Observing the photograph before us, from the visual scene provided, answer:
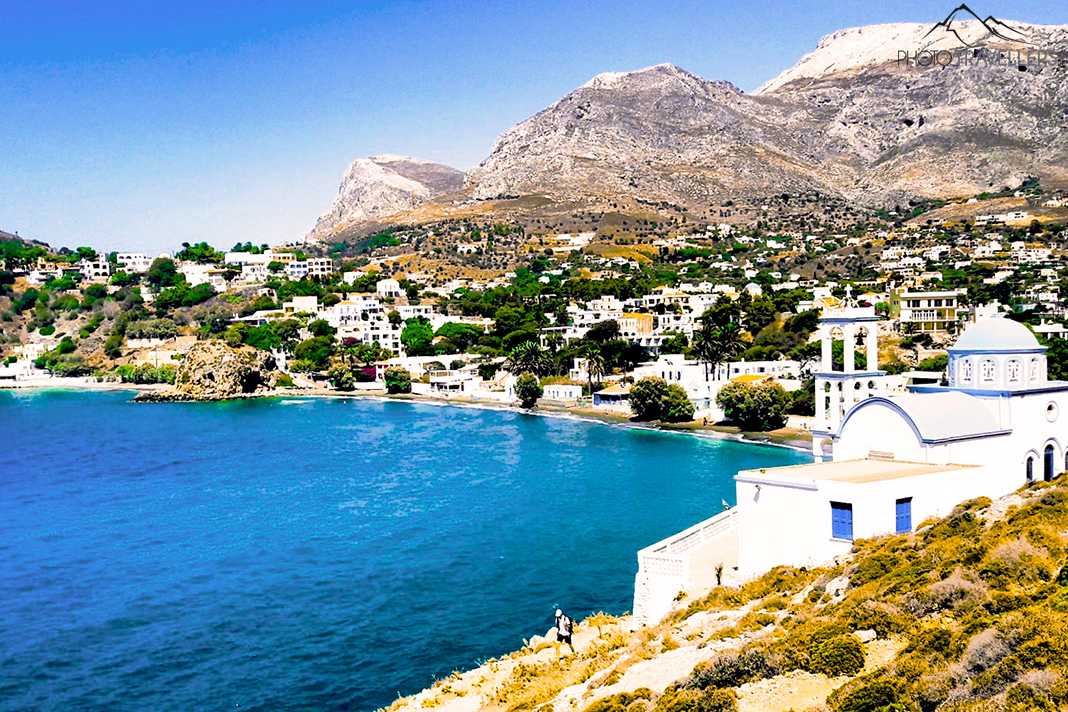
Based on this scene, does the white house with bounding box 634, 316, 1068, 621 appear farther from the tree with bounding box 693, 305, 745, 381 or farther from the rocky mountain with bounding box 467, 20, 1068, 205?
the rocky mountain with bounding box 467, 20, 1068, 205

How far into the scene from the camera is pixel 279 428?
62.2 m

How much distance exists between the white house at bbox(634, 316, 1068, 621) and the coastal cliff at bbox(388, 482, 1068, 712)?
2.27 ft

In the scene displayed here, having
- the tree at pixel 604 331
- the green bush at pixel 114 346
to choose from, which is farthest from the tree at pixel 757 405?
the green bush at pixel 114 346

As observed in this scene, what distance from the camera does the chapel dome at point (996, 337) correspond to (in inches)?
858

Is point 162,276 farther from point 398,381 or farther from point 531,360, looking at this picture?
point 531,360

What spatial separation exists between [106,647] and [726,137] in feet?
614

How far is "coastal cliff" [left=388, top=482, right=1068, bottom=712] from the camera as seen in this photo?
8969mm

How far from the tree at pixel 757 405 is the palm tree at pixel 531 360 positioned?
22.5 meters

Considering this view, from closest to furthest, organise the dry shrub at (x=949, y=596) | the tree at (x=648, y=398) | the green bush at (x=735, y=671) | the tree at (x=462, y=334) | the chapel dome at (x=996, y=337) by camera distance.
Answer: the green bush at (x=735, y=671)
the dry shrub at (x=949, y=596)
the chapel dome at (x=996, y=337)
the tree at (x=648, y=398)
the tree at (x=462, y=334)

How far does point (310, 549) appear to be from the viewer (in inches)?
1248

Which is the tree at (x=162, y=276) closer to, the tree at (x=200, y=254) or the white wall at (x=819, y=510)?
the tree at (x=200, y=254)

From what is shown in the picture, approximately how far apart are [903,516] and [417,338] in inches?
2971

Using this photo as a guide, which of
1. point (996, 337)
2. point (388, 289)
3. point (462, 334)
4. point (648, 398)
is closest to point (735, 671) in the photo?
point (996, 337)

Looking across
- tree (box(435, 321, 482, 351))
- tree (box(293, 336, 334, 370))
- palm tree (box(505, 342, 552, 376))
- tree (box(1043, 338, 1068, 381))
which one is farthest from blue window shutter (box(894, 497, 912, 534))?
tree (box(293, 336, 334, 370))
